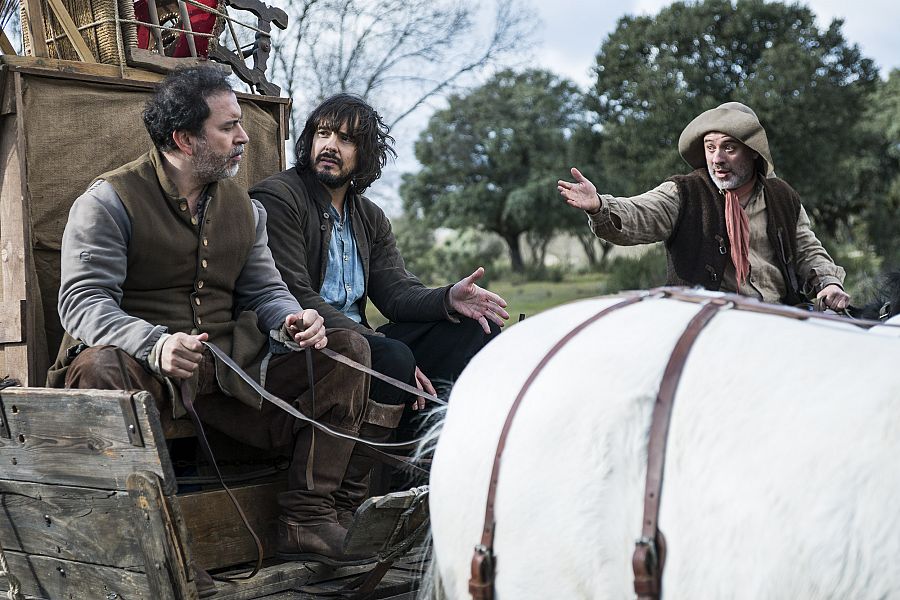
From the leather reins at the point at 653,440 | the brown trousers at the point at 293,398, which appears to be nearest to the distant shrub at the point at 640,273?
the brown trousers at the point at 293,398

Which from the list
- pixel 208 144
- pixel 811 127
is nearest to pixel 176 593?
pixel 208 144

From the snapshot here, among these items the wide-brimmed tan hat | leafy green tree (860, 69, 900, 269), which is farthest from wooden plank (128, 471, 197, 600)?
leafy green tree (860, 69, 900, 269)

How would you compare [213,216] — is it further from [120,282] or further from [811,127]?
[811,127]

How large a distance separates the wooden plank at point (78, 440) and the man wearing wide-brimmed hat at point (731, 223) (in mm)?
2016

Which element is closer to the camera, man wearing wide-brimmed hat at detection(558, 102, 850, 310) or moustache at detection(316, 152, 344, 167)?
moustache at detection(316, 152, 344, 167)

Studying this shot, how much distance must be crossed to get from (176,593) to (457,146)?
107ft

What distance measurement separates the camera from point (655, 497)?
5.55ft

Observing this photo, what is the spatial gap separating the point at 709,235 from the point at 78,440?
2.61m

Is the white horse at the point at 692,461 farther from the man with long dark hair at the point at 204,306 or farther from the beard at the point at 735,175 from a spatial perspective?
the beard at the point at 735,175

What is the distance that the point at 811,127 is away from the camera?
18734 mm

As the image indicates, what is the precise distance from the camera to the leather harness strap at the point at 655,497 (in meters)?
1.68

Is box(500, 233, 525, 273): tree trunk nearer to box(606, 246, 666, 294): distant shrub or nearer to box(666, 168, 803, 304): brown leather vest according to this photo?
box(606, 246, 666, 294): distant shrub

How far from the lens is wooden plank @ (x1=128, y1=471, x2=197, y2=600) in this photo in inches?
94.2

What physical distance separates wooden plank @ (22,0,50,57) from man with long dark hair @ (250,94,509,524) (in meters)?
0.87
